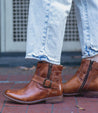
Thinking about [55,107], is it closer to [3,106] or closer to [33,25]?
[3,106]

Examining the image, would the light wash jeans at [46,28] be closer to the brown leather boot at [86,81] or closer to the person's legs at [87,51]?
the person's legs at [87,51]

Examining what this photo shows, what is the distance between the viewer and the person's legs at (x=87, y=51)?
2207mm

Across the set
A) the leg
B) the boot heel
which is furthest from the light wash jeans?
the boot heel

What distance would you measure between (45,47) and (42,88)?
29 cm

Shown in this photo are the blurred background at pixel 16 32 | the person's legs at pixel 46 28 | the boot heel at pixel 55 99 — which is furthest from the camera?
the blurred background at pixel 16 32

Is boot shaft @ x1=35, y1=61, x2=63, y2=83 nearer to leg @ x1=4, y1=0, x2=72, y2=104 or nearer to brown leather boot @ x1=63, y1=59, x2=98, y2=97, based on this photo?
leg @ x1=4, y1=0, x2=72, y2=104

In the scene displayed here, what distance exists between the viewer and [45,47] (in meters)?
2.05

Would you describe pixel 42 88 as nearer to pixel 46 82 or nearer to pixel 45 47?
pixel 46 82

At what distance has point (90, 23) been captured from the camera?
Result: 7.25 feet

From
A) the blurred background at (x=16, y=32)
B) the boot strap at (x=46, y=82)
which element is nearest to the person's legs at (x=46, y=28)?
the boot strap at (x=46, y=82)

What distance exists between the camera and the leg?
6.69ft

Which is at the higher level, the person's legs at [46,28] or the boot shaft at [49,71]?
the person's legs at [46,28]

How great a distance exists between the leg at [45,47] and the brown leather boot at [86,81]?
198 millimetres

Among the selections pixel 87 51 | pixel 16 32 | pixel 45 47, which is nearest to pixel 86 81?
pixel 87 51
